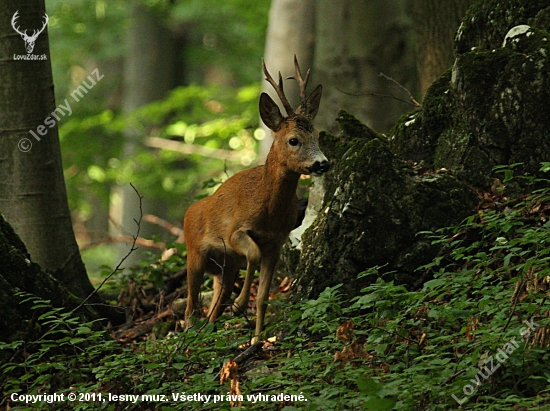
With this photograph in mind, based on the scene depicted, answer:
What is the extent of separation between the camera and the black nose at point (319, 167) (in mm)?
6548

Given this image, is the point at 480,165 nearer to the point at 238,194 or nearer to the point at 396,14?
the point at 238,194

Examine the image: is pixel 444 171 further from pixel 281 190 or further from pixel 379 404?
pixel 379 404

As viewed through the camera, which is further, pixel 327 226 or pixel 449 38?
pixel 449 38

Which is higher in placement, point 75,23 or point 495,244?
point 75,23

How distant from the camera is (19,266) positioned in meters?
6.66

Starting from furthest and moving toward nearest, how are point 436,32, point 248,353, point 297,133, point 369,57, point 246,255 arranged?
point 369,57 < point 436,32 < point 297,133 < point 246,255 < point 248,353

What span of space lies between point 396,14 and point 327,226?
6.01 meters

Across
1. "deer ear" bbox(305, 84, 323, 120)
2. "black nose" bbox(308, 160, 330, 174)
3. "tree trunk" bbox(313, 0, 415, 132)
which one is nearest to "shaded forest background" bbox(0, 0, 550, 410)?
"black nose" bbox(308, 160, 330, 174)

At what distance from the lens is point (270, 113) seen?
6945 mm

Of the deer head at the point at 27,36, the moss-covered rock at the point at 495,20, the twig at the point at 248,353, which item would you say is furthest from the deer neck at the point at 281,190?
the deer head at the point at 27,36

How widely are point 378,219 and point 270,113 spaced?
1.29 metres

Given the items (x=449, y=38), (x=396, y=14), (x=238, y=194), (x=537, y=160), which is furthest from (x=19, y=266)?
(x=396, y=14)

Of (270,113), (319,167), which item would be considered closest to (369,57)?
(270,113)

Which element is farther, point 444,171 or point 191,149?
point 191,149
